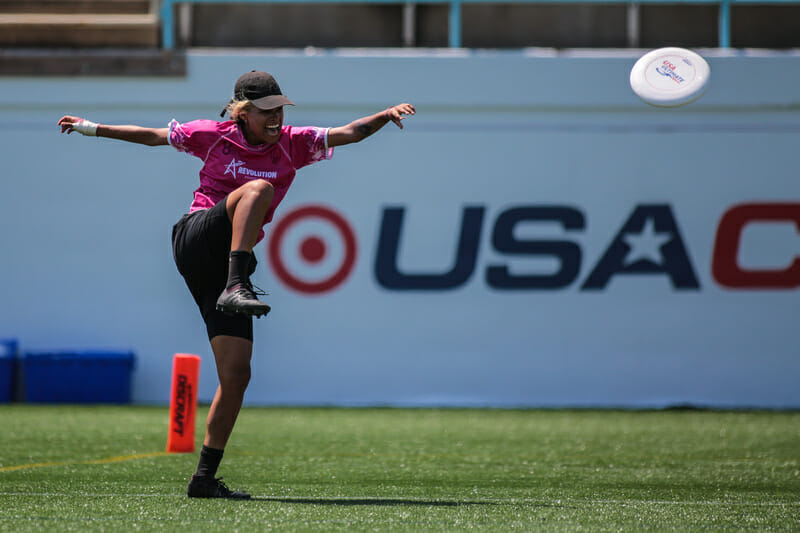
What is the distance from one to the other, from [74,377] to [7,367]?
634 millimetres

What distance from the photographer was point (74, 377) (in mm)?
10250

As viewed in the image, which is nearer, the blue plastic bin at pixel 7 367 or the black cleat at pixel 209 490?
the black cleat at pixel 209 490

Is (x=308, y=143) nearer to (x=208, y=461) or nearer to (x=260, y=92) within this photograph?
(x=260, y=92)

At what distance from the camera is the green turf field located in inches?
148

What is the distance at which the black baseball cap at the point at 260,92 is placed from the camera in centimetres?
428

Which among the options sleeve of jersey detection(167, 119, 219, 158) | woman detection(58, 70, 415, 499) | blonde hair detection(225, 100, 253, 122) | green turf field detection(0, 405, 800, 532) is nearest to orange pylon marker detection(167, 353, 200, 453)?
green turf field detection(0, 405, 800, 532)

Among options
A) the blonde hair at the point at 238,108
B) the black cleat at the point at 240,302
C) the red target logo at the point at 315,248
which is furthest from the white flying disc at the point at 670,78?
the red target logo at the point at 315,248

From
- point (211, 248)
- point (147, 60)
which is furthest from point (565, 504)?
point (147, 60)

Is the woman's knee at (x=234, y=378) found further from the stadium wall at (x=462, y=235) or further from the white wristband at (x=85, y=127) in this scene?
the stadium wall at (x=462, y=235)

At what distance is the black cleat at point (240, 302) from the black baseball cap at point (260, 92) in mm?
755

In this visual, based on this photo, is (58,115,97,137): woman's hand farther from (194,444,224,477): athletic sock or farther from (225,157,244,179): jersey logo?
(194,444,224,477): athletic sock

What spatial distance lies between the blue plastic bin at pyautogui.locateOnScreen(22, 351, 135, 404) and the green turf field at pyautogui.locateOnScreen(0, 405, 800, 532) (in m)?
0.95

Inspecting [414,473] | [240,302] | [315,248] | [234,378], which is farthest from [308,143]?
[315,248]

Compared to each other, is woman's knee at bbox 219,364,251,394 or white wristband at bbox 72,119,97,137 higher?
white wristband at bbox 72,119,97,137
